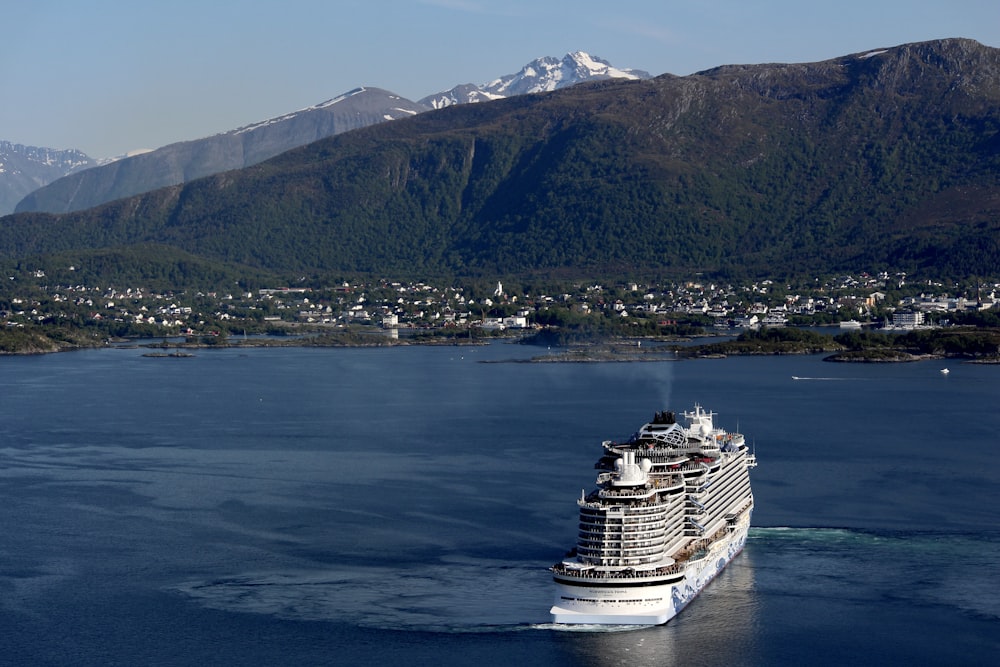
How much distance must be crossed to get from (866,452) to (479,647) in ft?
60.2

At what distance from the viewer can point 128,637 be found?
23203 millimetres

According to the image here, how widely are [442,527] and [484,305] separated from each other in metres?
71.9

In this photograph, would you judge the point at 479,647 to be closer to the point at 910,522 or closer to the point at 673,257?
the point at 910,522

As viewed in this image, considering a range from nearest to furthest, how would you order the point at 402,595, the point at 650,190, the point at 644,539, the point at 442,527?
the point at 644,539, the point at 402,595, the point at 442,527, the point at 650,190

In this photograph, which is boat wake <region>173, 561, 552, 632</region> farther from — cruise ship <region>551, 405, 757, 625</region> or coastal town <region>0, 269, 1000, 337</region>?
coastal town <region>0, 269, 1000, 337</region>

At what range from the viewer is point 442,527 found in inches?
1156

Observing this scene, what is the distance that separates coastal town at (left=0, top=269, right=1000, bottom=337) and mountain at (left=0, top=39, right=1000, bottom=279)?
7.79m

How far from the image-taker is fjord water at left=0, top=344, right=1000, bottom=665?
22.7 m

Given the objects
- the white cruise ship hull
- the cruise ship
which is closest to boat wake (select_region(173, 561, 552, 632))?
the white cruise ship hull

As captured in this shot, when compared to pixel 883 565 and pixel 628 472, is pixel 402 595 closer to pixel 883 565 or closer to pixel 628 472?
pixel 628 472

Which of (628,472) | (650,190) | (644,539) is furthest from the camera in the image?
(650,190)

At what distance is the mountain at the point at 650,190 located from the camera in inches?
4692

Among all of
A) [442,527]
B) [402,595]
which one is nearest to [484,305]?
[442,527]

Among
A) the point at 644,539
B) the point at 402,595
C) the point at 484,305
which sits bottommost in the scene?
the point at 402,595
